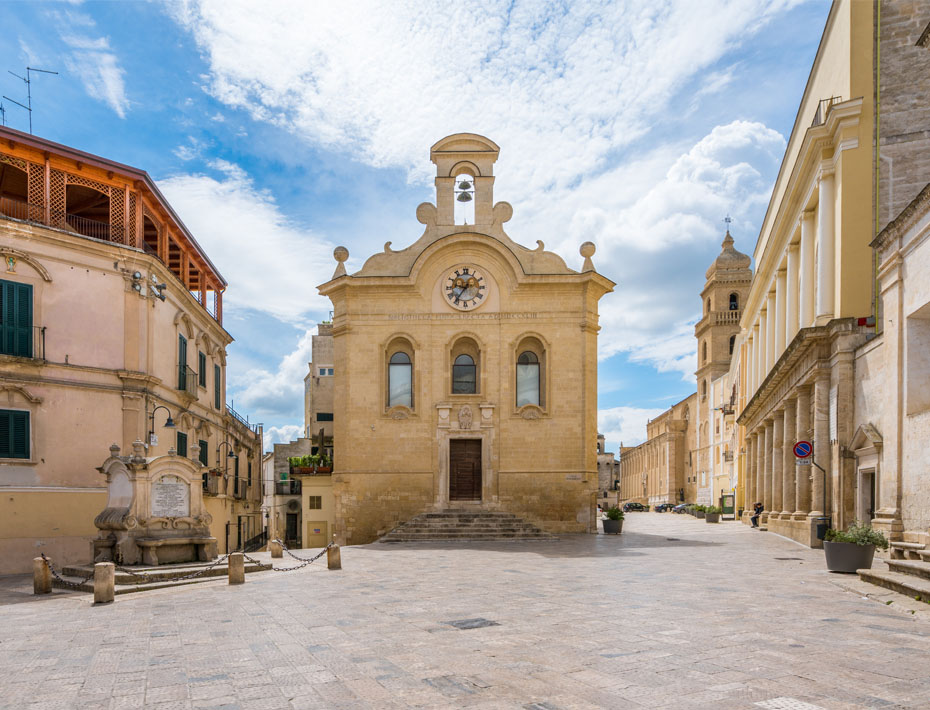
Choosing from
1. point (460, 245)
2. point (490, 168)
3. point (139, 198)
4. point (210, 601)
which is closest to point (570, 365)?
point (460, 245)

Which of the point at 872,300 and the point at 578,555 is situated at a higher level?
the point at 872,300

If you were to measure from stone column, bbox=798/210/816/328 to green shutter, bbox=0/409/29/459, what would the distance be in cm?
2418

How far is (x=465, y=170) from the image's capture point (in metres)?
29.9

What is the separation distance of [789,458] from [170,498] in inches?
763

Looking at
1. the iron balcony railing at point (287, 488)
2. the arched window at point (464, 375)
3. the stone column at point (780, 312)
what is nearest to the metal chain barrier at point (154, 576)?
the arched window at point (464, 375)

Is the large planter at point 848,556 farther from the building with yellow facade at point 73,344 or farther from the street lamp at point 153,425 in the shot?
the street lamp at point 153,425

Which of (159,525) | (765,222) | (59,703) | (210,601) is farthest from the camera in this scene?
(765,222)

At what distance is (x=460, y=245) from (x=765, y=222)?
21970 millimetres

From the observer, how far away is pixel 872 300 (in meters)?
→ 20.5

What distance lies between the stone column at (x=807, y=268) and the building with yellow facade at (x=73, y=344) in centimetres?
1971

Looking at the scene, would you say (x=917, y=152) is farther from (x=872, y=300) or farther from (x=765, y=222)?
(x=765, y=222)

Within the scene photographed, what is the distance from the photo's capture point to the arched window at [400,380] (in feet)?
95.3

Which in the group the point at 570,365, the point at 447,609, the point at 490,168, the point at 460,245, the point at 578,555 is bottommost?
the point at 578,555

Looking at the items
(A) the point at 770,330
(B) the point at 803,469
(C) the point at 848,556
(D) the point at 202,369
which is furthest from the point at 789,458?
(D) the point at 202,369
